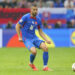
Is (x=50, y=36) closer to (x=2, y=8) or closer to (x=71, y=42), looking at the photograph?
→ (x=71, y=42)

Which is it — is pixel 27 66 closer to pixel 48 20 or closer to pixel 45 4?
pixel 48 20

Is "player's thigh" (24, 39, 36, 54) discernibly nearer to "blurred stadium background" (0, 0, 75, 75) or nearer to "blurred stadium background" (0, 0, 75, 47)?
"blurred stadium background" (0, 0, 75, 75)

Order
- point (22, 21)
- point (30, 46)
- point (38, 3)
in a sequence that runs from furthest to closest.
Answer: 1. point (38, 3)
2. point (22, 21)
3. point (30, 46)

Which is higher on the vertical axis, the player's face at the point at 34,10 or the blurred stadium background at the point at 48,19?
the player's face at the point at 34,10

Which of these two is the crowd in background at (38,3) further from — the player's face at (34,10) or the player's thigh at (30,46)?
the player's face at (34,10)

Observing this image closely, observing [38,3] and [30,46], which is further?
[38,3]

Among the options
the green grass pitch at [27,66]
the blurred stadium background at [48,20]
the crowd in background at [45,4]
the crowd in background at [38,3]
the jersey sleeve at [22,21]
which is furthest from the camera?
the crowd in background at [38,3]

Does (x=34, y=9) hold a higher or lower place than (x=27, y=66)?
higher

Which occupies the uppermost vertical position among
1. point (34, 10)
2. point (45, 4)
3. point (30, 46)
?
point (34, 10)

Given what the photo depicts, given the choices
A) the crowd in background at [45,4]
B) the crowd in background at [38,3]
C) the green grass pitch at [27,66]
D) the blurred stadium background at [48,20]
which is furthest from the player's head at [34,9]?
the crowd in background at [38,3]

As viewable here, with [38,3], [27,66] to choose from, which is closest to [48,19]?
[38,3]

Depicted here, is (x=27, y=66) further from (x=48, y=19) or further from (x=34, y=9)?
(x=48, y=19)

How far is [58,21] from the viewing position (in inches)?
929

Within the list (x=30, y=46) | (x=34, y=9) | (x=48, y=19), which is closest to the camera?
(x=34, y=9)
